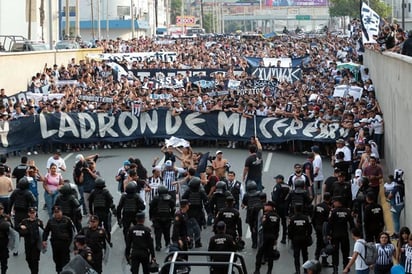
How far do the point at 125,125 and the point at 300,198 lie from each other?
14.2 metres

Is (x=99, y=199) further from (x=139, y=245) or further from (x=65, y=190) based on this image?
(x=139, y=245)

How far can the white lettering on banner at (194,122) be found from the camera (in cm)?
3094

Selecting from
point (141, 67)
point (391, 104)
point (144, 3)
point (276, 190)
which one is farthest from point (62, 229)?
point (144, 3)

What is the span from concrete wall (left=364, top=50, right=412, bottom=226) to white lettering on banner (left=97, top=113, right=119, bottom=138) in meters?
8.20

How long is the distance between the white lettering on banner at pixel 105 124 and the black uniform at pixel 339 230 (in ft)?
51.4

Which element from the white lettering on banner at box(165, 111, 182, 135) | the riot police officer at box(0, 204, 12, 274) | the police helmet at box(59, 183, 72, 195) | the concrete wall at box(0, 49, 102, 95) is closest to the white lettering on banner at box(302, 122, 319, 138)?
the white lettering on banner at box(165, 111, 182, 135)

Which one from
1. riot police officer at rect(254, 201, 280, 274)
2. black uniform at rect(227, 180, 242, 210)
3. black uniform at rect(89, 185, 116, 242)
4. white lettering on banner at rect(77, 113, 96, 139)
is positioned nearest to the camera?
riot police officer at rect(254, 201, 280, 274)

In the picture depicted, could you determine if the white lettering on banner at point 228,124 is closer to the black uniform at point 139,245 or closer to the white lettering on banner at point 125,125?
the white lettering on banner at point 125,125

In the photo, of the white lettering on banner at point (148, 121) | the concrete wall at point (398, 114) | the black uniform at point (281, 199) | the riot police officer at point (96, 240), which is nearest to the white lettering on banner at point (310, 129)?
the concrete wall at point (398, 114)

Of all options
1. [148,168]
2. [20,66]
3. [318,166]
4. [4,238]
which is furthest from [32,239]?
[20,66]

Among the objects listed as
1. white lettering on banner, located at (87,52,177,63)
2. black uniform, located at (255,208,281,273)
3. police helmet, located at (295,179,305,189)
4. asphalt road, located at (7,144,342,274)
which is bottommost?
asphalt road, located at (7,144,342,274)

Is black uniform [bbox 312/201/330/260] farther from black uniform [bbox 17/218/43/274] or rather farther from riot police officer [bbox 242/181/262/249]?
black uniform [bbox 17/218/43/274]

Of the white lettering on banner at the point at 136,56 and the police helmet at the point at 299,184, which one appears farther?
the white lettering on banner at the point at 136,56

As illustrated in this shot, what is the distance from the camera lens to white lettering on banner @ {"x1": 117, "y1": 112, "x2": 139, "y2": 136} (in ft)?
102
